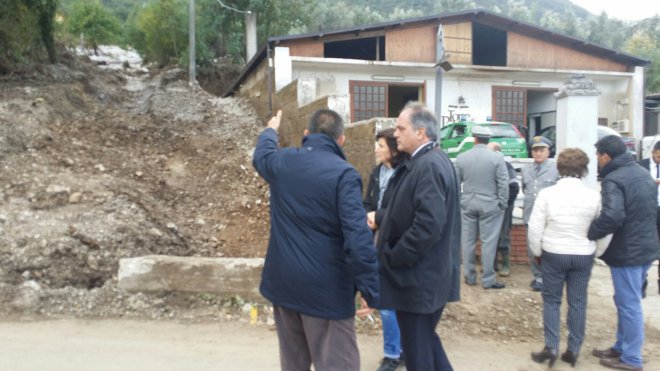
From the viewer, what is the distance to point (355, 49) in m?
22.5

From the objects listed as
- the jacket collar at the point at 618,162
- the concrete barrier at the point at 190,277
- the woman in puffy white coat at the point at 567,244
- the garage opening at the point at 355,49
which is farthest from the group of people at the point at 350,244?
the garage opening at the point at 355,49

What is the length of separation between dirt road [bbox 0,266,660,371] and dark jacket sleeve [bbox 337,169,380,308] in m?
1.62

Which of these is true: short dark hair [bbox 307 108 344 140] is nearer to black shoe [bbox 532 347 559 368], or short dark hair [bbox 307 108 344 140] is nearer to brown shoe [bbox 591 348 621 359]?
black shoe [bbox 532 347 559 368]

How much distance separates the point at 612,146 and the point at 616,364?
173cm

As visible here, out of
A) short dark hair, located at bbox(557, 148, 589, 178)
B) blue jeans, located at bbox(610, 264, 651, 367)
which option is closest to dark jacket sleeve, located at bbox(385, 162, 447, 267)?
short dark hair, located at bbox(557, 148, 589, 178)

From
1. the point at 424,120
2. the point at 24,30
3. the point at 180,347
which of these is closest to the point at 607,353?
the point at 424,120

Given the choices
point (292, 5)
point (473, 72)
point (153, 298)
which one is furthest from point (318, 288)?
point (292, 5)

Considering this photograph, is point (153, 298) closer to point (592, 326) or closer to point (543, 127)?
point (592, 326)

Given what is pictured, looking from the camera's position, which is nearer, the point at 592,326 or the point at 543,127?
the point at 592,326

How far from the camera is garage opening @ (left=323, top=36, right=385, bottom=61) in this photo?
69.5ft

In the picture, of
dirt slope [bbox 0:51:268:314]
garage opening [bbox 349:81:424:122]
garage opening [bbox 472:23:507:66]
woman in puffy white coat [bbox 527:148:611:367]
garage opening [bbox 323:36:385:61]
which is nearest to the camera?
woman in puffy white coat [bbox 527:148:611:367]

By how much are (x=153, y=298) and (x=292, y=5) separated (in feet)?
83.8

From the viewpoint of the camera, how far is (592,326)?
5238mm

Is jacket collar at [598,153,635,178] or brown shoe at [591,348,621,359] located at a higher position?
jacket collar at [598,153,635,178]
